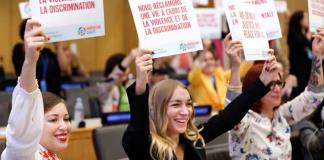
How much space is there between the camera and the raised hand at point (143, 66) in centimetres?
206

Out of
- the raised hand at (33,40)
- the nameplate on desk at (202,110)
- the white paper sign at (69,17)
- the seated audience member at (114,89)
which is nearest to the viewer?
the raised hand at (33,40)

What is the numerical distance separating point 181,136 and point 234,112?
0.30 meters

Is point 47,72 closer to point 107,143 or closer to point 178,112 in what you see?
point 107,143

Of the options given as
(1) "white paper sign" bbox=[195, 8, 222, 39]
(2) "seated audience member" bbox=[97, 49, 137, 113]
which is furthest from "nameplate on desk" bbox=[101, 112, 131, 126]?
(1) "white paper sign" bbox=[195, 8, 222, 39]

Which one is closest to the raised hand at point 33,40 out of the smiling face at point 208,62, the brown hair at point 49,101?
the brown hair at point 49,101

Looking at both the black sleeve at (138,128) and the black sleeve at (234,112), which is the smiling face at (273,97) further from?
the black sleeve at (138,128)

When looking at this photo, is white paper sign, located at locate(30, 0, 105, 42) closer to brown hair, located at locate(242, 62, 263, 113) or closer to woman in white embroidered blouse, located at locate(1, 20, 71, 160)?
woman in white embroidered blouse, located at locate(1, 20, 71, 160)

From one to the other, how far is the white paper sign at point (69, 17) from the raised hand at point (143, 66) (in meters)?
0.19

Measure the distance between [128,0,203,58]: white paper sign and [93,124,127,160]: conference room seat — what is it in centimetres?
99

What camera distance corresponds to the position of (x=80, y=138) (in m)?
4.19

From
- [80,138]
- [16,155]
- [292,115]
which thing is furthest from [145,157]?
[80,138]

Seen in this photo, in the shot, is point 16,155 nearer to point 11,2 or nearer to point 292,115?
point 292,115

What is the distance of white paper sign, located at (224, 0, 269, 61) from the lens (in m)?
2.50

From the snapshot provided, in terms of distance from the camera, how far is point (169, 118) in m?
2.42
